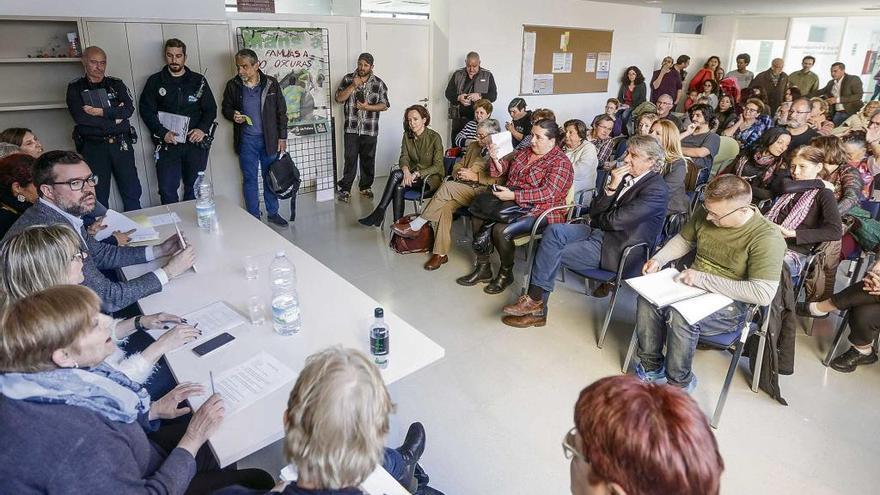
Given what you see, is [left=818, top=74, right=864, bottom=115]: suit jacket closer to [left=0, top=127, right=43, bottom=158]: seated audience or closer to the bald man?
the bald man

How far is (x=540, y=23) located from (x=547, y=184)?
4.70 metres

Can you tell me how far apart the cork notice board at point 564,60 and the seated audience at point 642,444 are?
714cm

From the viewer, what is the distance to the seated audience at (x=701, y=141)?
193 inches

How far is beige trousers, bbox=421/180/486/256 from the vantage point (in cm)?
429

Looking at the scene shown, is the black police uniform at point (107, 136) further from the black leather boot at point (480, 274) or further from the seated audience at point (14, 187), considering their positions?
the black leather boot at point (480, 274)

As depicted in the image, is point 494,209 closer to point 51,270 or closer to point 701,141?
point 701,141

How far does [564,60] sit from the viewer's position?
8055 millimetres

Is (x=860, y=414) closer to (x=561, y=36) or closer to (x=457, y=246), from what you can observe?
(x=457, y=246)

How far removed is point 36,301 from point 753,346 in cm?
308

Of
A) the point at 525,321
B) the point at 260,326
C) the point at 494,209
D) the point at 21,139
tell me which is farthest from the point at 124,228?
the point at 525,321

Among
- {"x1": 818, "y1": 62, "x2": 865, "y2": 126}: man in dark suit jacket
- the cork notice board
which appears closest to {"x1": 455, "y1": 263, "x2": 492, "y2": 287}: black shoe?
the cork notice board

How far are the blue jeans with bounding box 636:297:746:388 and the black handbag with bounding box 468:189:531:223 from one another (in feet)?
3.87

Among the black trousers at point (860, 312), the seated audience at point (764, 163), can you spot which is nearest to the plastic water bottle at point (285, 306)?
the black trousers at point (860, 312)

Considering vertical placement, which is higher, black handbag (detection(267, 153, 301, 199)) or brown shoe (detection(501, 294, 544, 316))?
black handbag (detection(267, 153, 301, 199))
